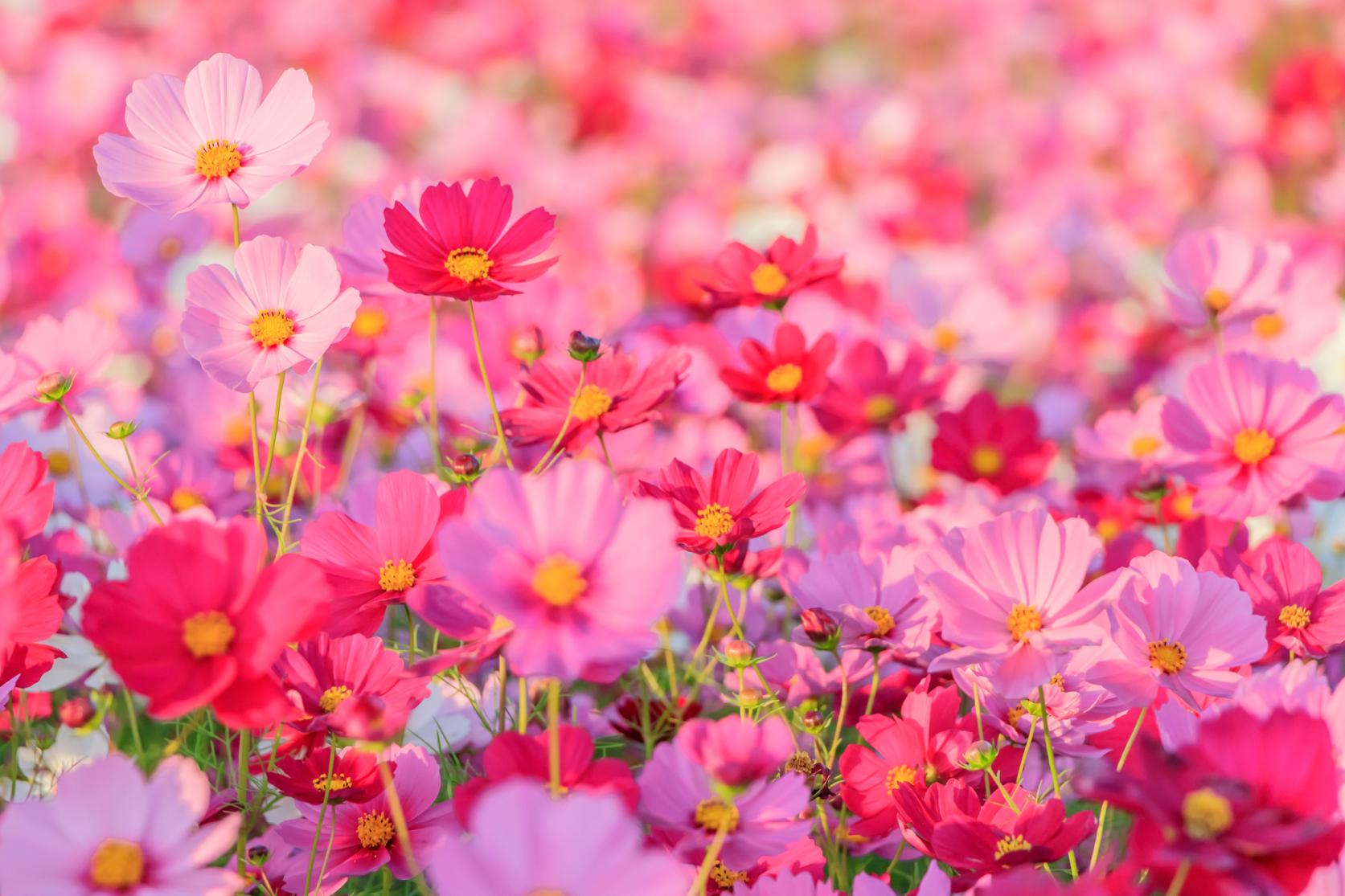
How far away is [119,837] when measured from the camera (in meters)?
0.68

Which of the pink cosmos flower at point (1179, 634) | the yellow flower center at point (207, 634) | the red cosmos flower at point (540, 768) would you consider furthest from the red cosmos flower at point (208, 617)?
the pink cosmos flower at point (1179, 634)

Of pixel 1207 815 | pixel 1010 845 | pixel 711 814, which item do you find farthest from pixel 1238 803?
pixel 711 814

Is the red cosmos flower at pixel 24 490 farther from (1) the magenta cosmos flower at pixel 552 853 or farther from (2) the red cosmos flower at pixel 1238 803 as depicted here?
(2) the red cosmos flower at pixel 1238 803

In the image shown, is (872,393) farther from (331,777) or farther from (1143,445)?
(331,777)

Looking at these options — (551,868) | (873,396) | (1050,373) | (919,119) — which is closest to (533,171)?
(919,119)

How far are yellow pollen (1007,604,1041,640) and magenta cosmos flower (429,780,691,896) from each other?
0.36 meters

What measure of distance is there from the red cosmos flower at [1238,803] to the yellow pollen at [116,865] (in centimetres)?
51

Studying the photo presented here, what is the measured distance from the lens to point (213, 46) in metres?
3.49

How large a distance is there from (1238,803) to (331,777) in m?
0.54

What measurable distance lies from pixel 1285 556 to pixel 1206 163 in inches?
104

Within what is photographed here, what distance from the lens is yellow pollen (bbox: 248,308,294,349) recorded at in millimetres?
893

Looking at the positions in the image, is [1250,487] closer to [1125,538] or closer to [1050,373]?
[1125,538]

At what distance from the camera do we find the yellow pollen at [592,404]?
1.00 m

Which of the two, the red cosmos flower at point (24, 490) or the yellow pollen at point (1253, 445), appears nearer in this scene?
the red cosmos flower at point (24, 490)
